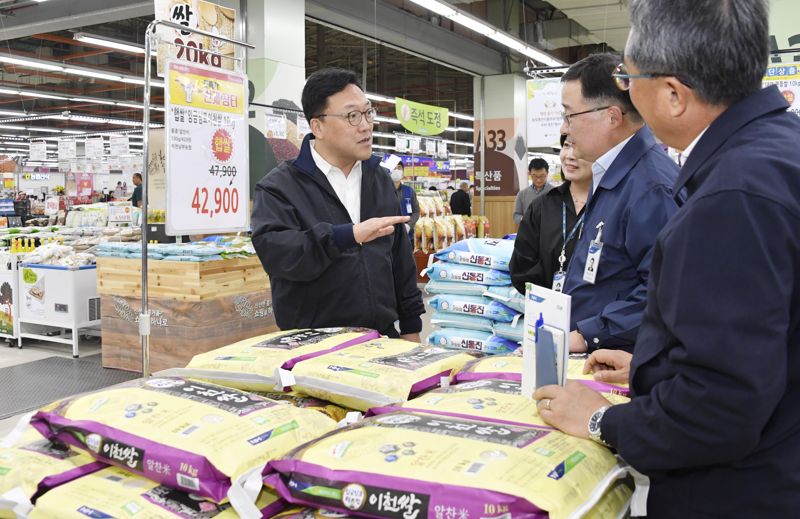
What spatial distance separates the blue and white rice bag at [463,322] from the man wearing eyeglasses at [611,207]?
4.07 ft

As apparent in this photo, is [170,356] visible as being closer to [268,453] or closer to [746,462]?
[268,453]

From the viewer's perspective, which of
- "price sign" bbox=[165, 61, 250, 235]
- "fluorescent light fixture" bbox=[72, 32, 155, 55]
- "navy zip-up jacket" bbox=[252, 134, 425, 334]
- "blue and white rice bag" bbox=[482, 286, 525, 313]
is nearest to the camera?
"navy zip-up jacket" bbox=[252, 134, 425, 334]

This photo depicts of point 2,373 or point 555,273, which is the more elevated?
point 555,273

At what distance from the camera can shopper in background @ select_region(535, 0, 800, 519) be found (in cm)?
93

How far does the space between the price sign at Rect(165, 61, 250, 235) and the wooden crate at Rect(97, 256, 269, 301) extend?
73 centimetres

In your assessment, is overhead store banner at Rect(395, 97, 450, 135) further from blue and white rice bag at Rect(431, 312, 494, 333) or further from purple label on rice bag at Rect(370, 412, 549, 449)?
purple label on rice bag at Rect(370, 412, 549, 449)

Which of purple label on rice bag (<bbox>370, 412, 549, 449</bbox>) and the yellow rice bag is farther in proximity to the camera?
the yellow rice bag

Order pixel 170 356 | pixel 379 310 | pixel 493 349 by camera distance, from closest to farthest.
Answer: pixel 379 310
pixel 493 349
pixel 170 356

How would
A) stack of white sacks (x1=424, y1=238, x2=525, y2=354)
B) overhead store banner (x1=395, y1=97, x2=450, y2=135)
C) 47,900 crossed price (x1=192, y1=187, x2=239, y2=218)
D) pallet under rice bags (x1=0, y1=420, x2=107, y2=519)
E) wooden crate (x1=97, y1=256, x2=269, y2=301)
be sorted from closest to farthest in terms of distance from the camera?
→ pallet under rice bags (x1=0, y1=420, x2=107, y2=519)
stack of white sacks (x1=424, y1=238, x2=525, y2=354)
47,900 crossed price (x1=192, y1=187, x2=239, y2=218)
wooden crate (x1=97, y1=256, x2=269, y2=301)
overhead store banner (x1=395, y1=97, x2=450, y2=135)

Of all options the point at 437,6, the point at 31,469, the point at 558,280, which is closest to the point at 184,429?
the point at 31,469

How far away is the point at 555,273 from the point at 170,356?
12.4 ft

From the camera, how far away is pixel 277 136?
24.6ft

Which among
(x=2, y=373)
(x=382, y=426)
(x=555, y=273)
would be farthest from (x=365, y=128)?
(x=2, y=373)

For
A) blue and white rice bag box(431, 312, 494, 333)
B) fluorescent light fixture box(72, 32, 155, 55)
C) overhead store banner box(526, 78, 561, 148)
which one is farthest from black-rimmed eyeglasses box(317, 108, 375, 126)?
fluorescent light fixture box(72, 32, 155, 55)
